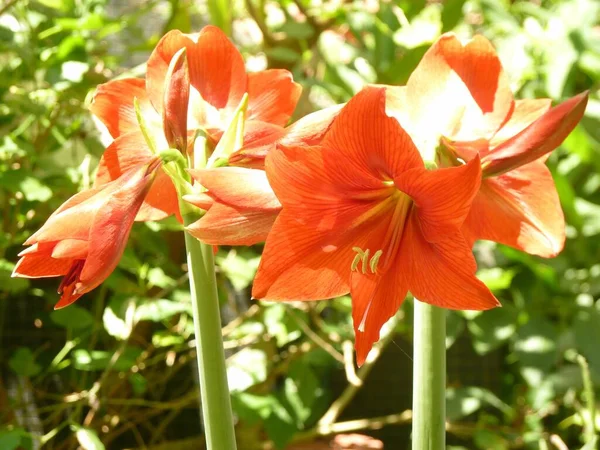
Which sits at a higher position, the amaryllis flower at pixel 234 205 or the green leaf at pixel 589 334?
the amaryllis flower at pixel 234 205

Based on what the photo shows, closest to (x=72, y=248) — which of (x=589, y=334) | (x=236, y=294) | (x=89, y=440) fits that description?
(x=89, y=440)

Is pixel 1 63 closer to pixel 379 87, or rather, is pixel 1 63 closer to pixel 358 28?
pixel 358 28

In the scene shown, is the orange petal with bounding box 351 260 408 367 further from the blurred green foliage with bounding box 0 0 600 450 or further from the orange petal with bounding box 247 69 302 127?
the blurred green foliage with bounding box 0 0 600 450

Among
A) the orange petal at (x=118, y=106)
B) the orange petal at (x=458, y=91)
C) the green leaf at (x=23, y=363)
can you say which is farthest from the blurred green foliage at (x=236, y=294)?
the orange petal at (x=458, y=91)

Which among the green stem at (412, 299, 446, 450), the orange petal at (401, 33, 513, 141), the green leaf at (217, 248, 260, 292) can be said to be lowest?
the green leaf at (217, 248, 260, 292)

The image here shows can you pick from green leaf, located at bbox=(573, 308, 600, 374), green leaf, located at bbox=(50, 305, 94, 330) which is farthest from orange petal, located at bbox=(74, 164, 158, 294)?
green leaf, located at bbox=(573, 308, 600, 374)

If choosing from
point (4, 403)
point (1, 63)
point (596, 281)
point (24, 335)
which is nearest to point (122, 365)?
point (4, 403)

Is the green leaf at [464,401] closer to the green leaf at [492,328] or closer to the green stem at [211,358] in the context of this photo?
the green leaf at [492,328]
